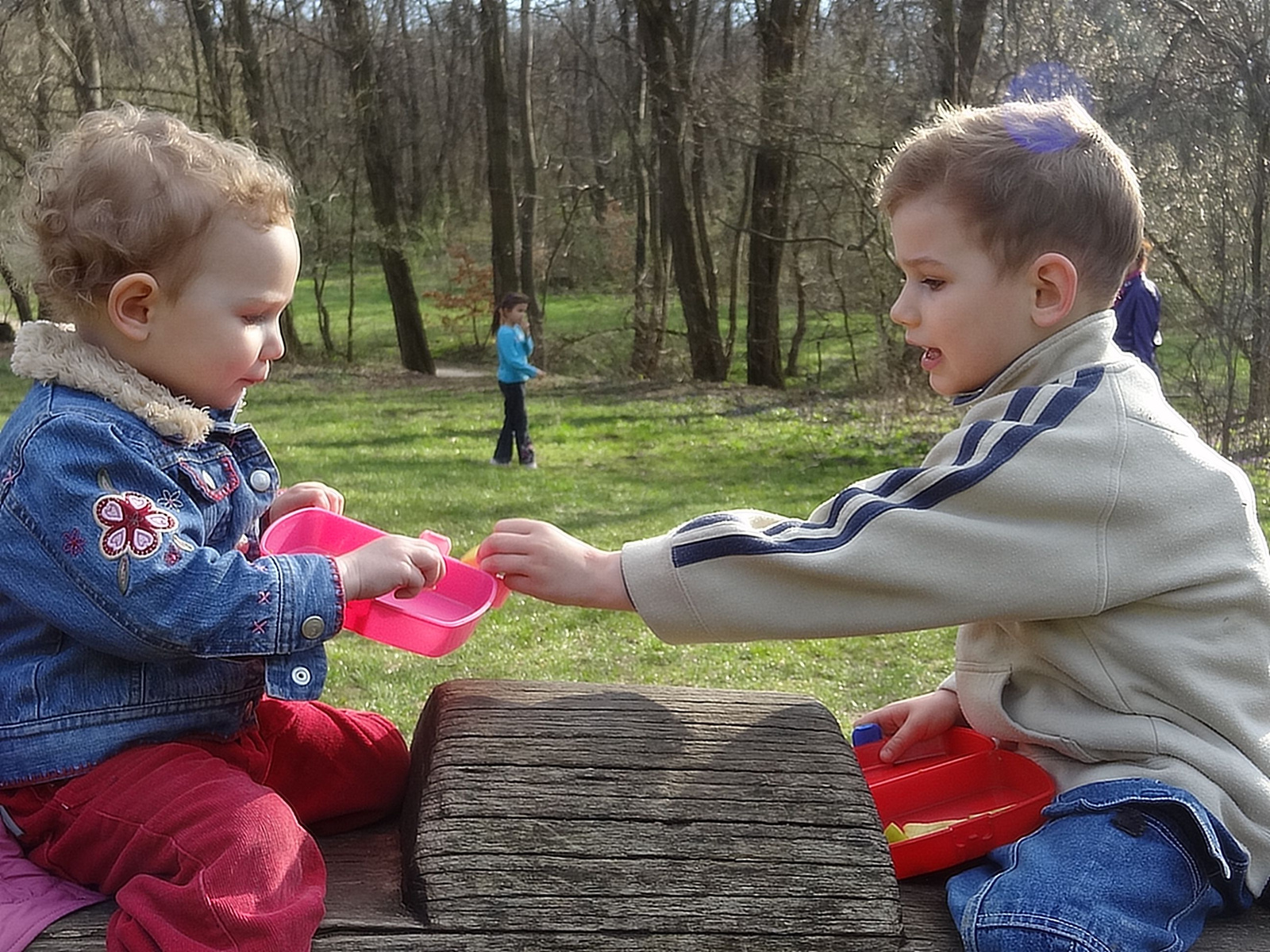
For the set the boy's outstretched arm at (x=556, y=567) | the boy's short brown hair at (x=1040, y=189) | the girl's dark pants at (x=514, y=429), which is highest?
the boy's short brown hair at (x=1040, y=189)

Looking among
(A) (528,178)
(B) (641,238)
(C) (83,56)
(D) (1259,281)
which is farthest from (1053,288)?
(A) (528,178)

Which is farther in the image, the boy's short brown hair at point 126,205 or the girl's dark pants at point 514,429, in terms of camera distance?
the girl's dark pants at point 514,429

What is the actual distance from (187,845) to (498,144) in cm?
2059

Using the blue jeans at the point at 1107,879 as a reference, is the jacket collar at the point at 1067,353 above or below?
above

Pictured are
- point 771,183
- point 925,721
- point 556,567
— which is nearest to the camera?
point 556,567

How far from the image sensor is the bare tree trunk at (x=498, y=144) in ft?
70.0

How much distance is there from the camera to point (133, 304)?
7.01 ft

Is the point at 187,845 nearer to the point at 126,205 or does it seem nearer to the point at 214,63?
the point at 126,205

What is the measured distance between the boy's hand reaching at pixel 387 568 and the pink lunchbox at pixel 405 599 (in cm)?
5

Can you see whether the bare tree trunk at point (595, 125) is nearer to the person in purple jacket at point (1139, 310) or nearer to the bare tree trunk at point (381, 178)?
the bare tree trunk at point (381, 178)

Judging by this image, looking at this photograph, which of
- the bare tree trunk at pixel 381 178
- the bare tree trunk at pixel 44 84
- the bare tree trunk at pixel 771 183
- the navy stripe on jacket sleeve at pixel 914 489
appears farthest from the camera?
the bare tree trunk at pixel 381 178

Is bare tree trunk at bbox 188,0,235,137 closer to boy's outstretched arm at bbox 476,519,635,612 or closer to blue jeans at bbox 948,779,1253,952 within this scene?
boy's outstretched arm at bbox 476,519,635,612

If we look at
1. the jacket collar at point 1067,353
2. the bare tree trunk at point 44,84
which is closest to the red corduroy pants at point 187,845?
the jacket collar at point 1067,353

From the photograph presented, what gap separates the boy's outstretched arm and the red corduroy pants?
22.2 inches
